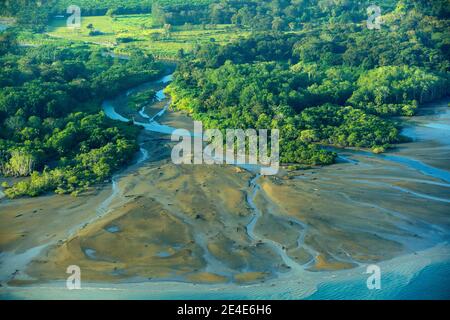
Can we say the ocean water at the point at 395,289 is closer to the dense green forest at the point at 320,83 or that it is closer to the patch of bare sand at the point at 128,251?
the patch of bare sand at the point at 128,251

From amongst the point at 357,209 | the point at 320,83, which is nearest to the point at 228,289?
the point at 357,209

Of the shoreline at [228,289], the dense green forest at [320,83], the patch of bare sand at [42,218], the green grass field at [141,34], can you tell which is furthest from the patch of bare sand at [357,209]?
the green grass field at [141,34]

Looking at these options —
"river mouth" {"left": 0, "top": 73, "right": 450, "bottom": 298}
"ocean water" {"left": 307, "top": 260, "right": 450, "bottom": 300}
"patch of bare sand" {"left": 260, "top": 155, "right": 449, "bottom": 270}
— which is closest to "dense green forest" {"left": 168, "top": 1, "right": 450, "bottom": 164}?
"patch of bare sand" {"left": 260, "top": 155, "right": 449, "bottom": 270}

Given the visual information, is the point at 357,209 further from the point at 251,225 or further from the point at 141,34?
the point at 141,34

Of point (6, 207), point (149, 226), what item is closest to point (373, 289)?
point (149, 226)

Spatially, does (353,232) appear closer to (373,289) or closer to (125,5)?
(373,289)

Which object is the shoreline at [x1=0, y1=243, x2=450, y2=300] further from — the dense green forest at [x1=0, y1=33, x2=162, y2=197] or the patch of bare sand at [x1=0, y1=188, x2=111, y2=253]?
the dense green forest at [x1=0, y1=33, x2=162, y2=197]
